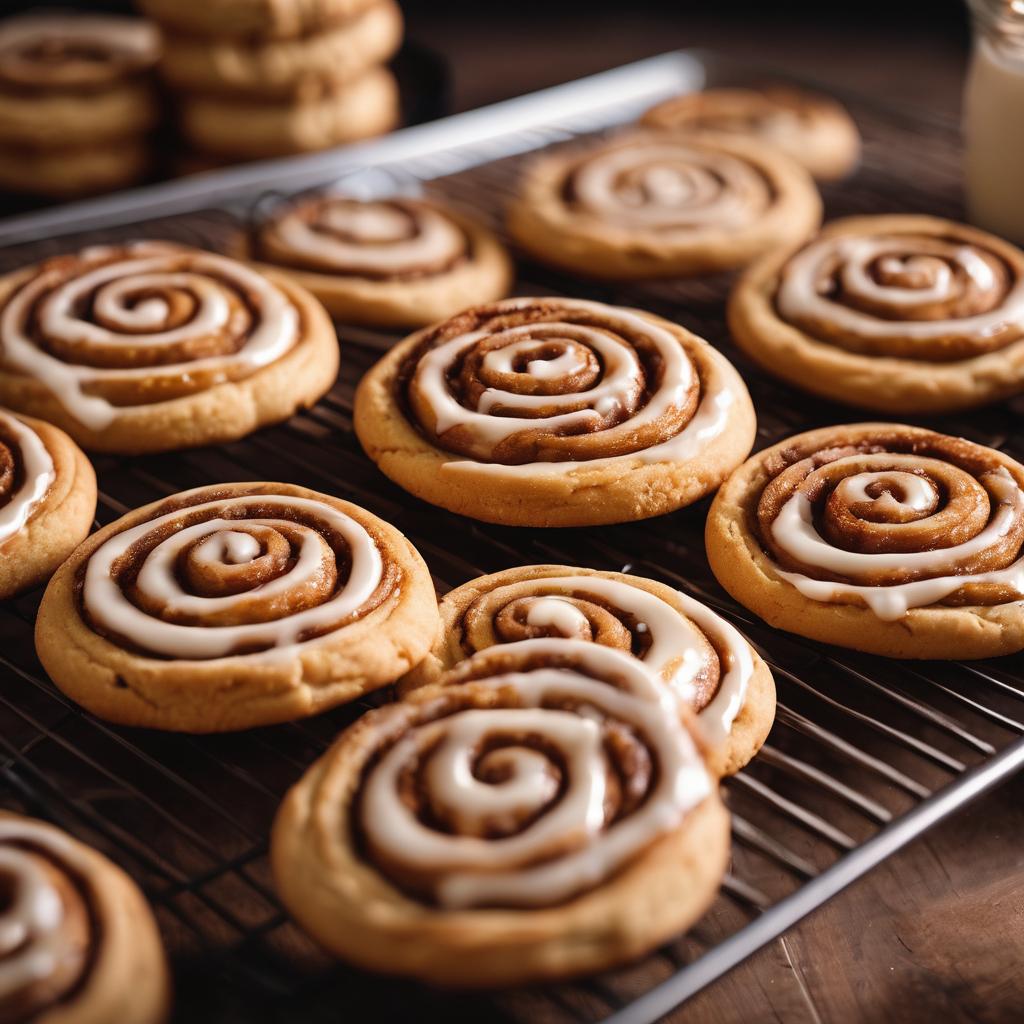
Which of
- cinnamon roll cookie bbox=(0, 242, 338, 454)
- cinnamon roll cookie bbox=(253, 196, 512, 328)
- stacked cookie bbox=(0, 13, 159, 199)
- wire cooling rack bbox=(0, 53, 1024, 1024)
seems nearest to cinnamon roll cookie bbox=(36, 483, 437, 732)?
wire cooling rack bbox=(0, 53, 1024, 1024)

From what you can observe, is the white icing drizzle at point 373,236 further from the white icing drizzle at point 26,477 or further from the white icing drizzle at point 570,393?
the white icing drizzle at point 26,477

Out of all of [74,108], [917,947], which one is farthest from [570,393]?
[74,108]

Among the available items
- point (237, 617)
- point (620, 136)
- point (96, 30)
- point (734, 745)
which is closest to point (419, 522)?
point (237, 617)

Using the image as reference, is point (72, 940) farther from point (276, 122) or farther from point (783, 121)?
point (783, 121)

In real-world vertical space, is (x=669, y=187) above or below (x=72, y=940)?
above

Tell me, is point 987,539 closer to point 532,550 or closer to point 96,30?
point 532,550

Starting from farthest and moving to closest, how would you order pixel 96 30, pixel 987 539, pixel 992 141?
pixel 96 30 → pixel 992 141 → pixel 987 539
